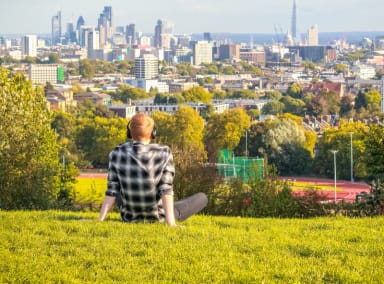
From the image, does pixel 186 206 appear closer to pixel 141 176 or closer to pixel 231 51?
pixel 141 176

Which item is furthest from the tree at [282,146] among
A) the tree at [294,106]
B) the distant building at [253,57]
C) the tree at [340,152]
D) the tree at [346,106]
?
the distant building at [253,57]

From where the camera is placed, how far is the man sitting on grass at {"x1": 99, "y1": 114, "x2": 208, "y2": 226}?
6426 millimetres

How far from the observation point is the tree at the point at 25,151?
36.1 ft

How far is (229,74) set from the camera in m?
151

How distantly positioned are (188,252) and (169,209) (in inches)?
33.9

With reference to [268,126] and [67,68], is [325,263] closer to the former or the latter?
[268,126]

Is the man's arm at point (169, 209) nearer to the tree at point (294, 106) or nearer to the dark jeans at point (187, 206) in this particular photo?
the dark jeans at point (187, 206)

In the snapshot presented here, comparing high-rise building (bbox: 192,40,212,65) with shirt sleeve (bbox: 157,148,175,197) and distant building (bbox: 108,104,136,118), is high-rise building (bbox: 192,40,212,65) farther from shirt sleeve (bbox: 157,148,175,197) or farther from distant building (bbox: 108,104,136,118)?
shirt sleeve (bbox: 157,148,175,197)

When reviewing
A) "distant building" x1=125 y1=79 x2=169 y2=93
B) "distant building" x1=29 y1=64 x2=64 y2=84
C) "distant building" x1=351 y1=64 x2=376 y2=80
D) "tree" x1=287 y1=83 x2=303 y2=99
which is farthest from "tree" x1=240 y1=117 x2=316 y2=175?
"distant building" x1=351 y1=64 x2=376 y2=80

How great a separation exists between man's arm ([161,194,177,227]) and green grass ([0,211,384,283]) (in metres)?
0.09

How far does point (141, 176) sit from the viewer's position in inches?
253

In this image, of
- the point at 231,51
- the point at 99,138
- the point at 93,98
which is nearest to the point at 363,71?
the point at 231,51

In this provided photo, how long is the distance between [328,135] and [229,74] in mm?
110319

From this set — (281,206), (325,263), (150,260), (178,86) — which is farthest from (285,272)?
(178,86)
